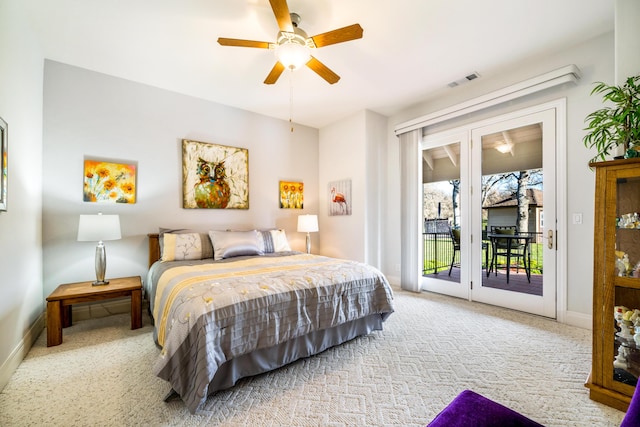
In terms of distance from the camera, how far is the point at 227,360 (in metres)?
1.70

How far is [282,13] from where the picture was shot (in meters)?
1.92

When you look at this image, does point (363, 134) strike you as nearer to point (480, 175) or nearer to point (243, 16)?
point (480, 175)

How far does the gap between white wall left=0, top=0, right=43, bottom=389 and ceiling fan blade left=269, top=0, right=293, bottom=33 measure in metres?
1.93

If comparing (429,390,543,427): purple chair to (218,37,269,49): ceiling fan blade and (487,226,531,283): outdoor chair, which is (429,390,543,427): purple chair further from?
(487,226,531,283): outdoor chair

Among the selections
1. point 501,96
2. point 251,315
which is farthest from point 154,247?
point 501,96

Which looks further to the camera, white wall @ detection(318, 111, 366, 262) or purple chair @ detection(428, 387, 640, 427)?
white wall @ detection(318, 111, 366, 262)

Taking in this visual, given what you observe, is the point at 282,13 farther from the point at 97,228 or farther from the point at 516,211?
the point at 516,211

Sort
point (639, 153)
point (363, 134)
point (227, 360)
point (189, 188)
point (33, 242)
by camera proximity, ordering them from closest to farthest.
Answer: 1. point (639, 153)
2. point (227, 360)
3. point (33, 242)
4. point (189, 188)
5. point (363, 134)

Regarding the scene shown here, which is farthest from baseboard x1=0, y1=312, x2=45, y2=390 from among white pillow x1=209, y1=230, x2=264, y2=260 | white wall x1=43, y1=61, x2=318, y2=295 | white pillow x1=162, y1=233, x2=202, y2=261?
white pillow x1=209, y1=230, x2=264, y2=260

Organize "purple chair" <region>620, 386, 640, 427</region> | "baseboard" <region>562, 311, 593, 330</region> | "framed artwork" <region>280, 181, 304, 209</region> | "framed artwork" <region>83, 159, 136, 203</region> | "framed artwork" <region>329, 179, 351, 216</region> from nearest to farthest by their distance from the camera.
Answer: "purple chair" <region>620, 386, 640, 427</region> → "baseboard" <region>562, 311, 593, 330</region> → "framed artwork" <region>83, 159, 136, 203</region> → "framed artwork" <region>329, 179, 351, 216</region> → "framed artwork" <region>280, 181, 304, 209</region>

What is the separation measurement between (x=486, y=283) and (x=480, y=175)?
142cm

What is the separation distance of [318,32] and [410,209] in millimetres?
2723

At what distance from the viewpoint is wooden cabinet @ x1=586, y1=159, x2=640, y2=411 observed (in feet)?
5.19

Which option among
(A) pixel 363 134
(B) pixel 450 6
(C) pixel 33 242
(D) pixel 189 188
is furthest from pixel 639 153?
(C) pixel 33 242
